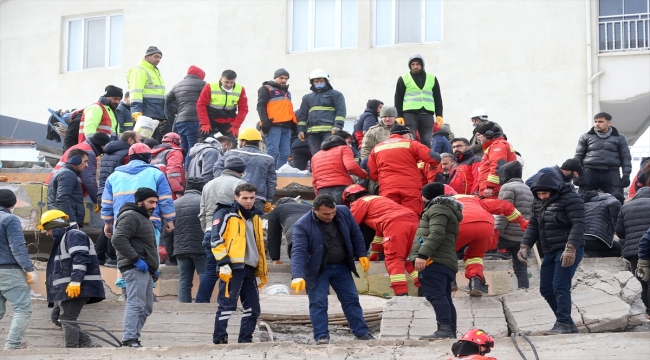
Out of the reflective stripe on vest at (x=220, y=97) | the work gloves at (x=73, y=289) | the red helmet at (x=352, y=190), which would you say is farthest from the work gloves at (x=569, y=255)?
the reflective stripe on vest at (x=220, y=97)

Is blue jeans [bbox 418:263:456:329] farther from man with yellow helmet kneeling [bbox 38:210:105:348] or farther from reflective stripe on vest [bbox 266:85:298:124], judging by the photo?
reflective stripe on vest [bbox 266:85:298:124]

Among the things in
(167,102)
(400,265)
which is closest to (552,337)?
(400,265)

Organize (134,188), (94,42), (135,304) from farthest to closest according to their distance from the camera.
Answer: (94,42)
(134,188)
(135,304)

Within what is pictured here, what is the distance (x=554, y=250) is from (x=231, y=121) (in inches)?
315

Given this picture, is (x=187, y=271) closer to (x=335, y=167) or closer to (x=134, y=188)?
(x=134, y=188)

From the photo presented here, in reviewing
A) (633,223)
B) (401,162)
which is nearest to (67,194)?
(401,162)

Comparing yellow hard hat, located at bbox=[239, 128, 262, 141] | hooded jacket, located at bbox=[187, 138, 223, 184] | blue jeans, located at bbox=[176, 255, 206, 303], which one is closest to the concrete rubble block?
blue jeans, located at bbox=[176, 255, 206, 303]

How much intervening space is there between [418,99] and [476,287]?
4.92 metres

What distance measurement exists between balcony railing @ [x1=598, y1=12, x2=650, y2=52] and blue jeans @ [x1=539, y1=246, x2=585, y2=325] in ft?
38.8

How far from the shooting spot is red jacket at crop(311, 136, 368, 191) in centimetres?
1579

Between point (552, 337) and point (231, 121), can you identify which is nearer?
point (552, 337)

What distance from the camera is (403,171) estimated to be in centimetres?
1521

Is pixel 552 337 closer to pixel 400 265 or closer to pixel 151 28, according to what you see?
pixel 400 265

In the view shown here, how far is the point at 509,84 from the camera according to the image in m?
23.7
